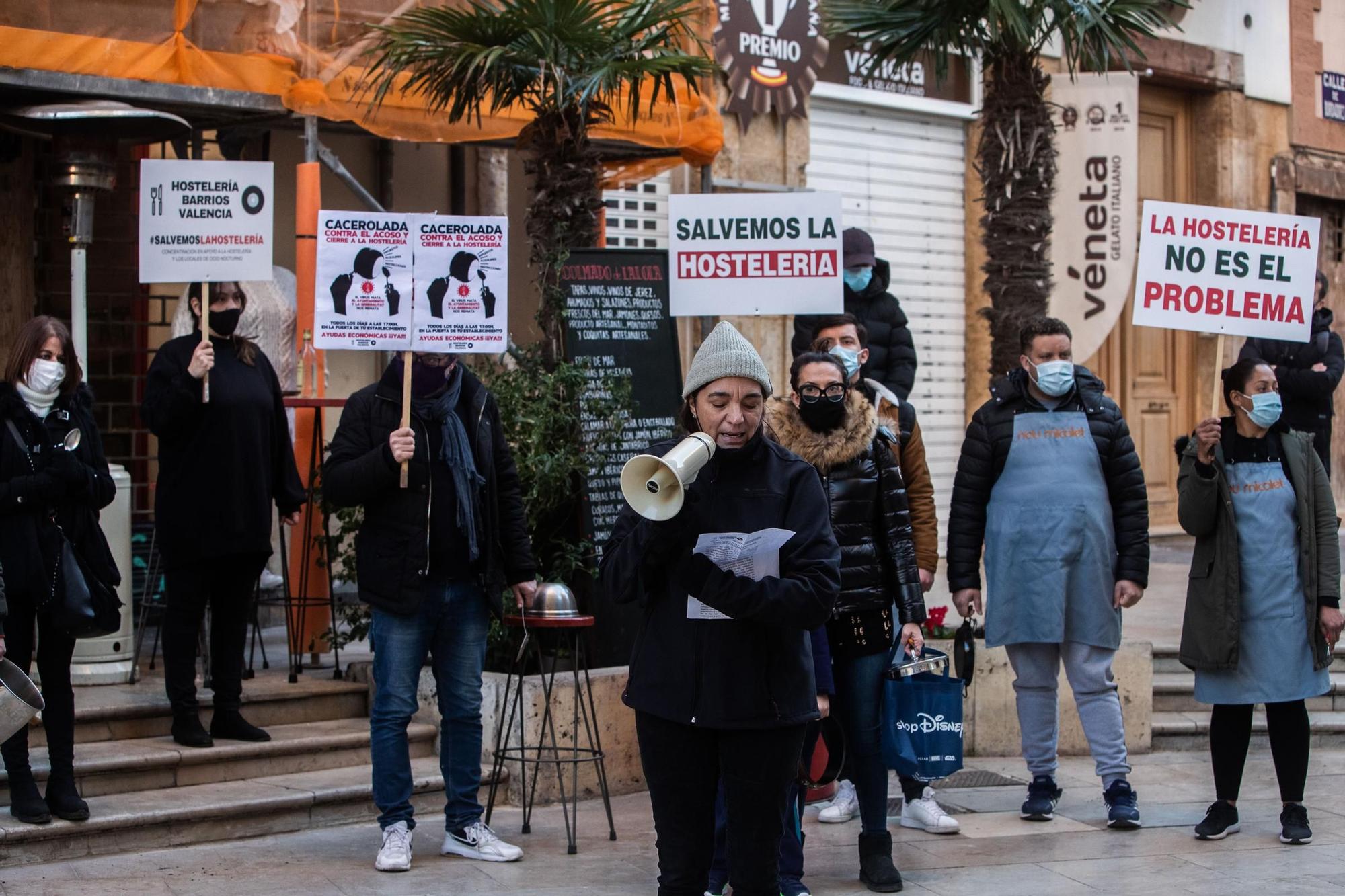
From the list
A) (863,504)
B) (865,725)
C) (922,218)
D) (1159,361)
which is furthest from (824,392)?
(1159,361)

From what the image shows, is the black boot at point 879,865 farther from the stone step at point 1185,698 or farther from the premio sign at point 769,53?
the premio sign at point 769,53

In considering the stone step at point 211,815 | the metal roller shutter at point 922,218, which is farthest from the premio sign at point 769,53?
the stone step at point 211,815

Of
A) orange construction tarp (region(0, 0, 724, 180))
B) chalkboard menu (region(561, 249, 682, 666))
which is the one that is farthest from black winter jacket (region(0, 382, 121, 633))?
orange construction tarp (region(0, 0, 724, 180))

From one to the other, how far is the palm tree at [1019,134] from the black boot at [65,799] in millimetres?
5222

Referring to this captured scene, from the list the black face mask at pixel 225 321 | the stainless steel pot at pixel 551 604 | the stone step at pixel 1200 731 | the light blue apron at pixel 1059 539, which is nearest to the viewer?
the stainless steel pot at pixel 551 604

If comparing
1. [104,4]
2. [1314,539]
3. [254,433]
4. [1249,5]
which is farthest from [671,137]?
[1249,5]

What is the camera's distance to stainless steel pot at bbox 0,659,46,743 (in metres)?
5.85

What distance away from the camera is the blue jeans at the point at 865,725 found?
628 cm

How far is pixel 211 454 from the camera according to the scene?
24.1 feet

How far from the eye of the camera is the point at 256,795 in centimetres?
703

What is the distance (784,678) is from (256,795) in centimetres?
329

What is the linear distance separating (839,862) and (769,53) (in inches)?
308

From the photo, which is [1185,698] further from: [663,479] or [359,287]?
[663,479]

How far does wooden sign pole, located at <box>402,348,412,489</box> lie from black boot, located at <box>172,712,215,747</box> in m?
1.65
